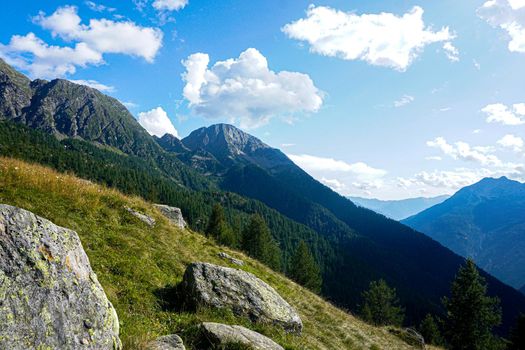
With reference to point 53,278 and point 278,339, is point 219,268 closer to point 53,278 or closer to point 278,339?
point 278,339

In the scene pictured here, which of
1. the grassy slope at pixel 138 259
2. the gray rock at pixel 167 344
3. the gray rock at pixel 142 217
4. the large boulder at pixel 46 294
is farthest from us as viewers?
the gray rock at pixel 142 217

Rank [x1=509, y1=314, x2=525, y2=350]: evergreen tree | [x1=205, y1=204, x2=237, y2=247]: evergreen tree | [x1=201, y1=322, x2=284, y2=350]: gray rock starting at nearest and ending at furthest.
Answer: [x1=201, y1=322, x2=284, y2=350]: gray rock < [x1=509, y1=314, x2=525, y2=350]: evergreen tree < [x1=205, y1=204, x2=237, y2=247]: evergreen tree

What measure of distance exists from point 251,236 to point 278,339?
67.0 metres

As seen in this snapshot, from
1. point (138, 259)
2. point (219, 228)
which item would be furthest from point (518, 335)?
point (138, 259)

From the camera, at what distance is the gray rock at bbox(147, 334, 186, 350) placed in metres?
7.30

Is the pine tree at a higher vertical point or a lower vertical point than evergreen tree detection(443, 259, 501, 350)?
lower

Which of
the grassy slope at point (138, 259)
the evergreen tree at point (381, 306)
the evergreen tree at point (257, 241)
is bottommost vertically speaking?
the evergreen tree at point (381, 306)

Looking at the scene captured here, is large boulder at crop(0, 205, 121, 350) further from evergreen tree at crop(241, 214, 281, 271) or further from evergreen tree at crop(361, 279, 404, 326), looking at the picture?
evergreen tree at crop(361, 279, 404, 326)

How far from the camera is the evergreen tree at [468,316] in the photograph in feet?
155

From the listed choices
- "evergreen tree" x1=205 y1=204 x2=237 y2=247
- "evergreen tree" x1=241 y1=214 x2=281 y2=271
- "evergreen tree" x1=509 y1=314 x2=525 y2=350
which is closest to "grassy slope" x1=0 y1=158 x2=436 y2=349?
"evergreen tree" x1=509 y1=314 x2=525 y2=350

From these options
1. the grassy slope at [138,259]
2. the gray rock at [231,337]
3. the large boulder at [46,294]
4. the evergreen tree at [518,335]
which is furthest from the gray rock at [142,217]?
the evergreen tree at [518,335]

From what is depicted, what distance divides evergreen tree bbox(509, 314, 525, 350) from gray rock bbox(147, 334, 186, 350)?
205 ft

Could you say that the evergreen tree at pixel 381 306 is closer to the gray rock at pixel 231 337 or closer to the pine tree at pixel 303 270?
the pine tree at pixel 303 270

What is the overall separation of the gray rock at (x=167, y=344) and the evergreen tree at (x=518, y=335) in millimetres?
62473
